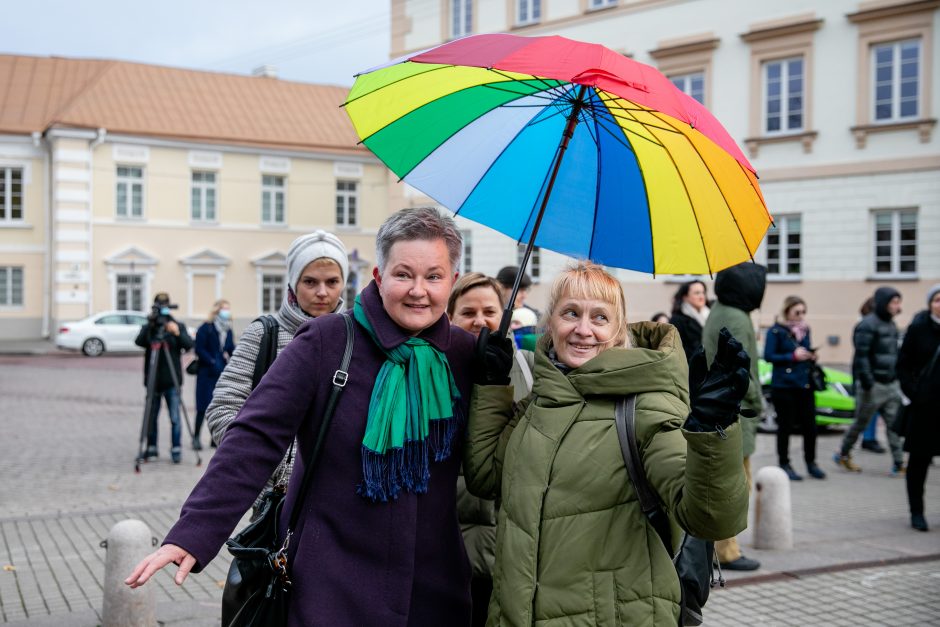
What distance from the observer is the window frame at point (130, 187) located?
3584 centimetres

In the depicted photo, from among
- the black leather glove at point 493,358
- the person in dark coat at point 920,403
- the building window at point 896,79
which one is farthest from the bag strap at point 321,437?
the building window at point 896,79

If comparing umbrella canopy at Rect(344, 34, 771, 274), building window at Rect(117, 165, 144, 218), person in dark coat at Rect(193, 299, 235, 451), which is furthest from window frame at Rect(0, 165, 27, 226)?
umbrella canopy at Rect(344, 34, 771, 274)

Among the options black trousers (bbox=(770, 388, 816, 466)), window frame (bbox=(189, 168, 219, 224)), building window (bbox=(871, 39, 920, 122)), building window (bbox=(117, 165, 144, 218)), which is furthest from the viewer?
window frame (bbox=(189, 168, 219, 224))

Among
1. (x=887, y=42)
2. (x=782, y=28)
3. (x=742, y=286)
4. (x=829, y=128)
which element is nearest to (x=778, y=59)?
(x=782, y=28)

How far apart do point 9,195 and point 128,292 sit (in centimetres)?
565

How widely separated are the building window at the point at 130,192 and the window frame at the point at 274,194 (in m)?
4.92

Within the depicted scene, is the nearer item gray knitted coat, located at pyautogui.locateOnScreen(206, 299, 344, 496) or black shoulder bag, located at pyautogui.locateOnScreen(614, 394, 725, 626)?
black shoulder bag, located at pyautogui.locateOnScreen(614, 394, 725, 626)

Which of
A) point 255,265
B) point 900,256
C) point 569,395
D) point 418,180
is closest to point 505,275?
point 418,180

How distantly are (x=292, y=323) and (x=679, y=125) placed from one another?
175 centimetres

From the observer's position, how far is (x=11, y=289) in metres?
35.2

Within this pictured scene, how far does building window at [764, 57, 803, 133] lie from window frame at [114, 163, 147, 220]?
2371 centimetres

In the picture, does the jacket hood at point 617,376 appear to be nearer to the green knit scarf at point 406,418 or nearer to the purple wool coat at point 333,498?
the green knit scarf at point 406,418

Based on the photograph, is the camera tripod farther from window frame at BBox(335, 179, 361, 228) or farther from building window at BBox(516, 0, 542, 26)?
window frame at BBox(335, 179, 361, 228)

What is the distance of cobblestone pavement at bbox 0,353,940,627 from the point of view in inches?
226
